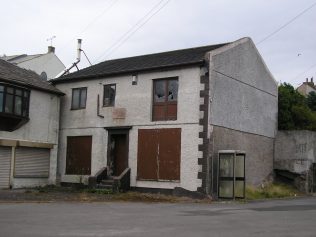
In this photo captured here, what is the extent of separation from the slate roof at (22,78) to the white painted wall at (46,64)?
65.1ft

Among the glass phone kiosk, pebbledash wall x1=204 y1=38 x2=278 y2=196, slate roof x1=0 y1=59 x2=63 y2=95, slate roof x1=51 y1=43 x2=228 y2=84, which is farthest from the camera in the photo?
slate roof x1=0 y1=59 x2=63 y2=95

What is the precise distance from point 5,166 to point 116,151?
5.66 meters

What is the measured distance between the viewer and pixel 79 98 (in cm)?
2812

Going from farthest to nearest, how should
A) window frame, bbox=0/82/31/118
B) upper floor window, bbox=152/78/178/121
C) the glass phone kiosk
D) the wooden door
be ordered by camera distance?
the wooden door < window frame, bbox=0/82/31/118 < upper floor window, bbox=152/78/178/121 < the glass phone kiosk

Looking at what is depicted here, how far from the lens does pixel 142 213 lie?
15.4 m

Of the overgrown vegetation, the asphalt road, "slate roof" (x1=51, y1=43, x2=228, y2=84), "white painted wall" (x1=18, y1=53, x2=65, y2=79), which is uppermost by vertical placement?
"white painted wall" (x1=18, y1=53, x2=65, y2=79)

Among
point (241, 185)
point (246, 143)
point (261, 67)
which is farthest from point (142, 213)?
point (261, 67)

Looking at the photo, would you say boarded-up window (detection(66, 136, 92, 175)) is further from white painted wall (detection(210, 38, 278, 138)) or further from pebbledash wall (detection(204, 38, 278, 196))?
white painted wall (detection(210, 38, 278, 138))

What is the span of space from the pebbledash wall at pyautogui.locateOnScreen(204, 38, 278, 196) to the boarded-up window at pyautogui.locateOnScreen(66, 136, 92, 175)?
7615 mm

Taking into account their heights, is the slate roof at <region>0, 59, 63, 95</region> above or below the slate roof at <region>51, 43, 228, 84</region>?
below

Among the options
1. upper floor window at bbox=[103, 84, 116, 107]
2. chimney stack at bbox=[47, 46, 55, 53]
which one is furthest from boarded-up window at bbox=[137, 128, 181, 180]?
chimney stack at bbox=[47, 46, 55, 53]

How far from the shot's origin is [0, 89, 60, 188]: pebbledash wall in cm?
2539

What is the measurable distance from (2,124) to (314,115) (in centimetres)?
1964

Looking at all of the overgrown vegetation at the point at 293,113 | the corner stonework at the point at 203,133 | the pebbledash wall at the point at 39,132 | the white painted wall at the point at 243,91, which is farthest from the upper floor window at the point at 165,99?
the overgrown vegetation at the point at 293,113
